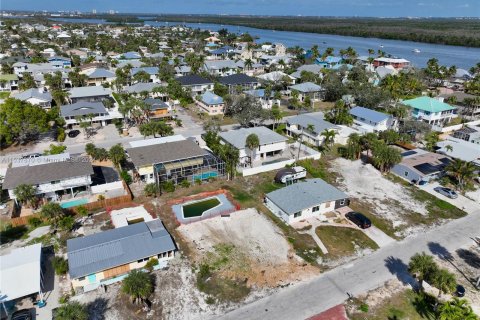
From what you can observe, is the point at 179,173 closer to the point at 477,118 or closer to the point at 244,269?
the point at 244,269

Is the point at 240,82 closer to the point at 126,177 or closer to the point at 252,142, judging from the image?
the point at 252,142

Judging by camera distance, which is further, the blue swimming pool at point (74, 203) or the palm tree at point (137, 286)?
the blue swimming pool at point (74, 203)

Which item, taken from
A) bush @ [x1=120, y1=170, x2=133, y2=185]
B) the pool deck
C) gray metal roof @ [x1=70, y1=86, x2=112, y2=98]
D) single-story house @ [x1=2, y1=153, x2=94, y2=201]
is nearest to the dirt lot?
the pool deck

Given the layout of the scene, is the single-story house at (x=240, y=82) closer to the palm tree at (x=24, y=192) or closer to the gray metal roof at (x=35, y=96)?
the gray metal roof at (x=35, y=96)

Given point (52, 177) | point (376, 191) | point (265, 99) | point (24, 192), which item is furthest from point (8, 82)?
point (376, 191)

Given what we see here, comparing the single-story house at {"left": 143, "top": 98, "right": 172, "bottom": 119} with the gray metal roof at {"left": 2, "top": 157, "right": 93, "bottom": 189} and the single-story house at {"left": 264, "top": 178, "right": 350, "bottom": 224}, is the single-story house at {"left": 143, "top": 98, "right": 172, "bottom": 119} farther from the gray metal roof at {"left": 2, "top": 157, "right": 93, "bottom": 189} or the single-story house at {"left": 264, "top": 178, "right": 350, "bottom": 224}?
the single-story house at {"left": 264, "top": 178, "right": 350, "bottom": 224}

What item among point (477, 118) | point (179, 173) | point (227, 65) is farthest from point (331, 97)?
point (179, 173)

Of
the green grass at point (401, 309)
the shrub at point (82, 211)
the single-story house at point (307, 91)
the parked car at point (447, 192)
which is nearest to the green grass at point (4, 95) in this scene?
the shrub at point (82, 211)
